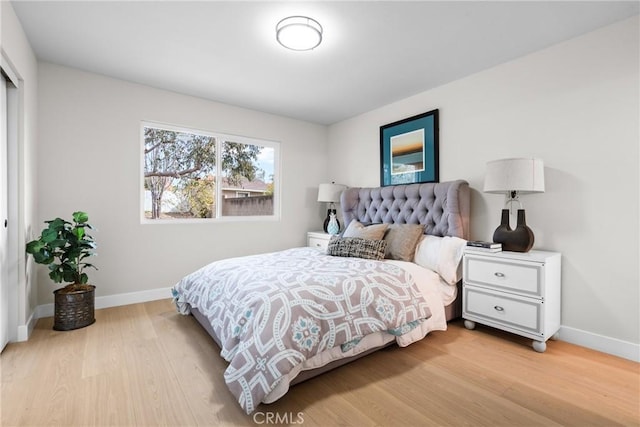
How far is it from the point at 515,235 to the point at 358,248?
1.32m

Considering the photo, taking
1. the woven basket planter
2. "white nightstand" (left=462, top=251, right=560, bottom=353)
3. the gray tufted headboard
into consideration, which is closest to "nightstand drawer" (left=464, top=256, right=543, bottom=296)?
"white nightstand" (left=462, top=251, right=560, bottom=353)

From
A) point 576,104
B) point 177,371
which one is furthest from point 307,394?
point 576,104

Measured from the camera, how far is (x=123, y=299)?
3160 mm

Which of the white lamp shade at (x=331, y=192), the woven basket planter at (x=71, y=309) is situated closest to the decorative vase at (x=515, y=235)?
the white lamp shade at (x=331, y=192)

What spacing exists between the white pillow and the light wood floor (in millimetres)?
546

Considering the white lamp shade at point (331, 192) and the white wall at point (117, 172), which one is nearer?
the white wall at point (117, 172)

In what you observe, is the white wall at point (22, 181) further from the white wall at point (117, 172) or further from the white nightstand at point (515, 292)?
the white nightstand at point (515, 292)

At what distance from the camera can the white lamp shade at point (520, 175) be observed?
229 centimetres

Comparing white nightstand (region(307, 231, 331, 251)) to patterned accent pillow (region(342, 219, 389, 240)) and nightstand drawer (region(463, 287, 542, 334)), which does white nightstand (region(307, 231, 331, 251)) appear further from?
nightstand drawer (region(463, 287, 542, 334))

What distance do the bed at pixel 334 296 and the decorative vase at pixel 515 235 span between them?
344 mm

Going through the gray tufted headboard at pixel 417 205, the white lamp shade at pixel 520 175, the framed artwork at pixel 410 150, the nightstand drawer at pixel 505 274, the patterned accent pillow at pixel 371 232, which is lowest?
the nightstand drawer at pixel 505 274

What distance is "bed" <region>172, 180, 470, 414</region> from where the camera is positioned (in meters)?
1.57

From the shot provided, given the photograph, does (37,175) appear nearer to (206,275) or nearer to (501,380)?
(206,275)

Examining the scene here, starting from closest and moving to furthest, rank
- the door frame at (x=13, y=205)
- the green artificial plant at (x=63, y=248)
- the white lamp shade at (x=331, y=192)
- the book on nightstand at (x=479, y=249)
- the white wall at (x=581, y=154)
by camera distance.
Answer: the white wall at (x=581, y=154)
the door frame at (x=13, y=205)
the green artificial plant at (x=63, y=248)
the book on nightstand at (x=479, y=249)
the white lamp shade at (x=331, y=192)
